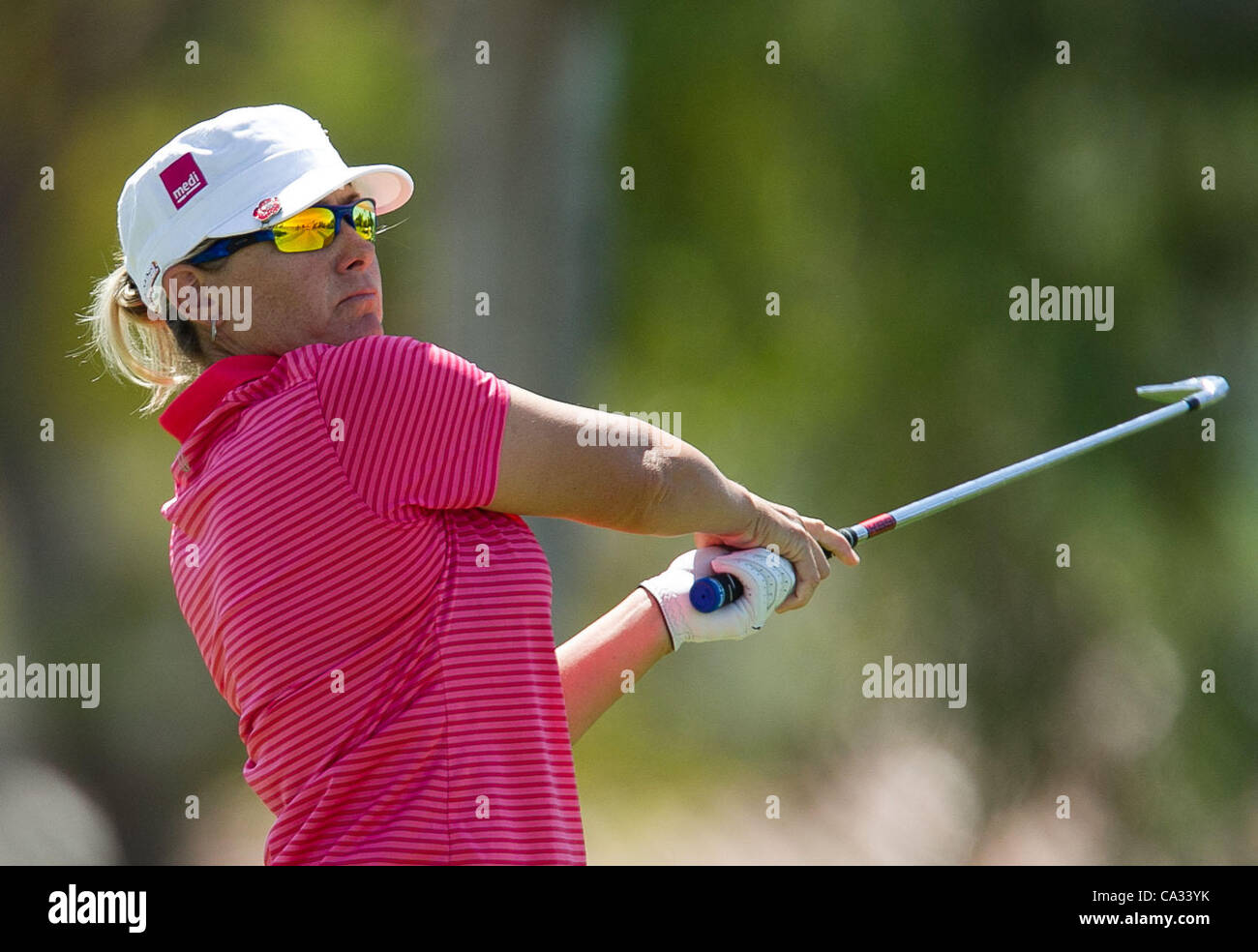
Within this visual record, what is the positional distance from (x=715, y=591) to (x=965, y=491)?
70 centimetres

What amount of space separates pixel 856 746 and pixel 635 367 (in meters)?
2.38

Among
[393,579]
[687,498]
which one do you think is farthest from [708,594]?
[393,579]

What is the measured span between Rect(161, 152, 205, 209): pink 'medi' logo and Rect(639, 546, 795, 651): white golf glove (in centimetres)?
89

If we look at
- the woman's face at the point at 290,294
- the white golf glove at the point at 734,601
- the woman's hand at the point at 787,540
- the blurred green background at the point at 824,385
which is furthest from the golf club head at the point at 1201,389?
the blurred green background at the point at 824,385

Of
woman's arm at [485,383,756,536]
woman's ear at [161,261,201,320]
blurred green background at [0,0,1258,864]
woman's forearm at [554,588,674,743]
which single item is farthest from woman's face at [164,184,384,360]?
blurred green background at [0,0,1258,864]

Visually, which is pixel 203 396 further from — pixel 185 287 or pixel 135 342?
pixel 135 342

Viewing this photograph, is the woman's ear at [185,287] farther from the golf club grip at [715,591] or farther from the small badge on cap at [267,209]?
the golf club grip at [715,591]

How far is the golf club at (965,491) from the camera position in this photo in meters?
2.35

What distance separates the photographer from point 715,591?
2.34m

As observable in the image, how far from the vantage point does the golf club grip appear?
234cm

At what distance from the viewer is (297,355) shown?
193 cm

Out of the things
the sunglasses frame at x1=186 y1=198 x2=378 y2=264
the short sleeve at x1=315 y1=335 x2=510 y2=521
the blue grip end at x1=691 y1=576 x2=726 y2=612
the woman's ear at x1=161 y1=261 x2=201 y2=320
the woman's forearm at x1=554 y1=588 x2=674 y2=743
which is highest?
the sunglasses frame at x1=186 y1=198 x2=378 y2=264

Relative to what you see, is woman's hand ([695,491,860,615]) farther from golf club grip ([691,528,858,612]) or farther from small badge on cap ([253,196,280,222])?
small badge on cap ([253,196,280,222])

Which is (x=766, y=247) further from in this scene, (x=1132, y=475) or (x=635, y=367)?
(x=1132, y=475)
